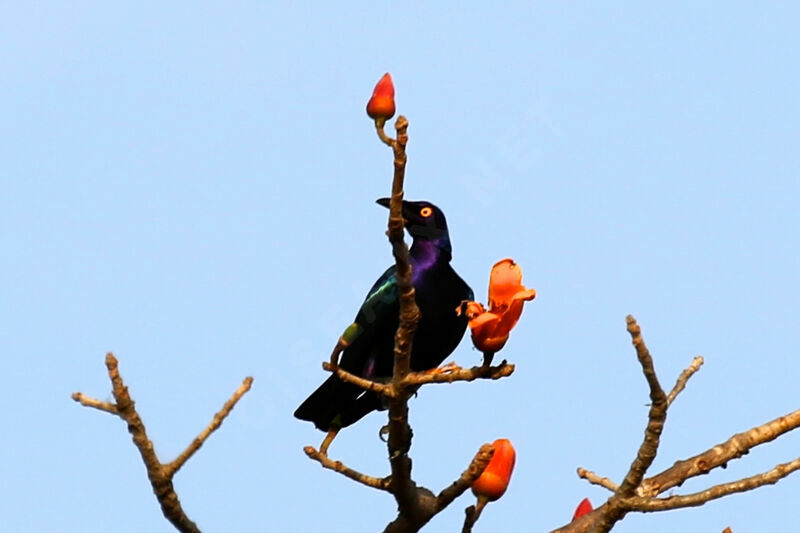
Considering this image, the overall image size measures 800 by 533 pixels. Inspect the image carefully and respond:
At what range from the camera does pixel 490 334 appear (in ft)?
19.6

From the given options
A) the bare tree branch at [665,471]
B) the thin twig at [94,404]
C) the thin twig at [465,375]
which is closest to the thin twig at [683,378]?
the bare tree branch at [665,471]

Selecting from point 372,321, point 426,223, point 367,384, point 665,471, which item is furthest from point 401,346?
point 426,223

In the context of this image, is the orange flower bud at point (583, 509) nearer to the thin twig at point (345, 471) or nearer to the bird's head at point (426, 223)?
the thin twig at point (345, 471)

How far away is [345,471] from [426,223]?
250cm

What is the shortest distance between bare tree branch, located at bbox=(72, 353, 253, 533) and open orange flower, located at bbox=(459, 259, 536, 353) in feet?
3.25

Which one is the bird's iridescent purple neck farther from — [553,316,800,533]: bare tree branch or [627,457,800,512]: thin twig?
[627,457,800,512]: thin twig

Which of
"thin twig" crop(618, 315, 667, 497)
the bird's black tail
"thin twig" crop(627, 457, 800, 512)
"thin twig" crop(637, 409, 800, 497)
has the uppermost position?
the bird's black tail

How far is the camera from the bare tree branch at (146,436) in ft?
18.9

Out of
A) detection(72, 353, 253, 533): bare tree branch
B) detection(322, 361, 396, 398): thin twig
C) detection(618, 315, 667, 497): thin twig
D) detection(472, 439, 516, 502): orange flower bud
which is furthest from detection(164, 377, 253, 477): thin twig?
detection(618, 315, 667, 497): thin twig

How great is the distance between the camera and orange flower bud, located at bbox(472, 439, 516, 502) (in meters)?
6.44

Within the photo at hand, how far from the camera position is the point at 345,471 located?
22.9 feet

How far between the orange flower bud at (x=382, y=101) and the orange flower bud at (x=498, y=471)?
1587mm

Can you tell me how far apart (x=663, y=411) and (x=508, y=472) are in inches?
36.1

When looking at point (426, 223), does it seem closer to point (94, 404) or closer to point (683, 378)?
point (683, 378)
